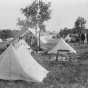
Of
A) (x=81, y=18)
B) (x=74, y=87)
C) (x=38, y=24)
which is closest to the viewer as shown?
(x=74, y=87)

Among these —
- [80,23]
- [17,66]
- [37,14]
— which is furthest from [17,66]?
[80,23]

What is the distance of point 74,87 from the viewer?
7.83 metres

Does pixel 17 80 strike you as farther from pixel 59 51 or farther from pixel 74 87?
pixel 59 51

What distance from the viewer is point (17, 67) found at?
8.41 meters

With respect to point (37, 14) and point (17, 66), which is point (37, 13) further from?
point (17, 66)

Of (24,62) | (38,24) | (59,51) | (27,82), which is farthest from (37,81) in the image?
(38,24)

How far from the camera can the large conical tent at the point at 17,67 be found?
8.32 m

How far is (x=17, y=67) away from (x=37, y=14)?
15688mm

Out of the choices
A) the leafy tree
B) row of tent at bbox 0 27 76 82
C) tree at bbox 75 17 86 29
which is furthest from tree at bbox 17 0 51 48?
tree at bbox 75 17 86 29

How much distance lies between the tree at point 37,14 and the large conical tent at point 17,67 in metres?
14.9

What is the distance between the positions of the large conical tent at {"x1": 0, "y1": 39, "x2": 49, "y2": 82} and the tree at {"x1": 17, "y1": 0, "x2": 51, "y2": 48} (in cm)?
1487

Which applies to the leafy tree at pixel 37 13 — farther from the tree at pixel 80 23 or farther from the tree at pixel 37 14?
the tree at pixel 80 23

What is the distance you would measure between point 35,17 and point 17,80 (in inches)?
621

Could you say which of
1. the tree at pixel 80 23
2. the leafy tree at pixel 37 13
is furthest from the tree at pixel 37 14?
the tree at pixel 80 23
